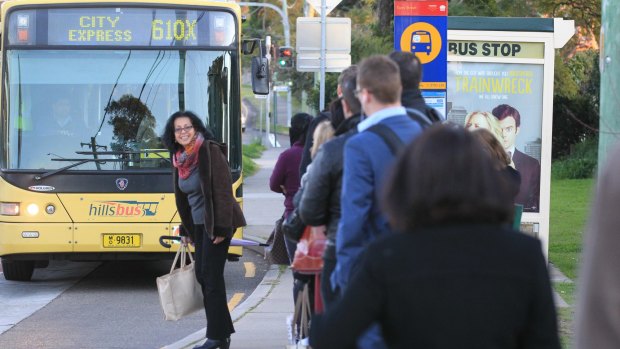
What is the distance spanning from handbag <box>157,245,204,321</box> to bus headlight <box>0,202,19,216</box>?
386 cm

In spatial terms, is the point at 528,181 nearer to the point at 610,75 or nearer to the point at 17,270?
the point at 610,75

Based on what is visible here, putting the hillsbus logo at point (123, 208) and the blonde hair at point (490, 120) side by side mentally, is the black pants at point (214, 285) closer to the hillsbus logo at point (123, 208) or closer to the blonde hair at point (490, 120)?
the hillsbus logo at point (123, 208)

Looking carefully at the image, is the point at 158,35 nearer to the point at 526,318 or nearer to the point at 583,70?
the point at 526,318

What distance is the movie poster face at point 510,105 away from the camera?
11.1 m

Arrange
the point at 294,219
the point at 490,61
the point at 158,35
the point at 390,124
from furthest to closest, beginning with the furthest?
the point at 158,35 < the point at 490,61 < the point at 294,219 < the point at 390,124

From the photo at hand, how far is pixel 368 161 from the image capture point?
4.34 metres

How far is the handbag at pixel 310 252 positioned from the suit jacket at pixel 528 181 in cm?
564

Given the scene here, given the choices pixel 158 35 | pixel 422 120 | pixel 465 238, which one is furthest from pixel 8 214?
pixel 465 238

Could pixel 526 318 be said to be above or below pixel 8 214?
above

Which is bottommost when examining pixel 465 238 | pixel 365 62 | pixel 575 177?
pixel 575 177

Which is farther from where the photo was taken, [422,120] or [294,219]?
[294,219]

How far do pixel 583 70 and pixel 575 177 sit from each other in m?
2.98

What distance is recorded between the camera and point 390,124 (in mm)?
4457

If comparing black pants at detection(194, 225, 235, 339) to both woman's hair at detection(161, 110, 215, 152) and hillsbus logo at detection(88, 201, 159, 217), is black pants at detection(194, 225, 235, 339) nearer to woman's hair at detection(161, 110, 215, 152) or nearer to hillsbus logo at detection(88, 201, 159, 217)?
woman's hair at detection(161, 110, 215, 152)
